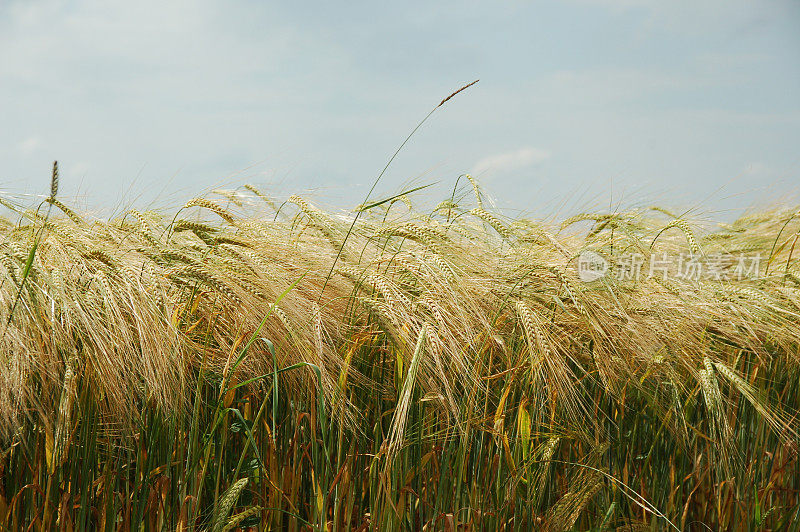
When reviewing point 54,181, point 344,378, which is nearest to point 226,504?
point 344,378

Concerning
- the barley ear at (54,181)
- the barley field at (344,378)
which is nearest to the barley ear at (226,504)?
the barley field at (344,378)

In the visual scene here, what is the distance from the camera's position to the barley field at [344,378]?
1.09 metres

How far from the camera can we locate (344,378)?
1.21m

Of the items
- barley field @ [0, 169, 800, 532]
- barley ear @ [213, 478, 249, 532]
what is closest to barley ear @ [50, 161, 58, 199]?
barley field @ [0, 169, 800, 532]

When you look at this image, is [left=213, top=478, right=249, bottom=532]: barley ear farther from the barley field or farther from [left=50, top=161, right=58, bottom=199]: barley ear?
[left=50, top=161, right=58, bottom=199]: barley ear

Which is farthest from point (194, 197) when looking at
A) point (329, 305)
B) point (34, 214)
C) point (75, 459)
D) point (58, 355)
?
point (75, 459)

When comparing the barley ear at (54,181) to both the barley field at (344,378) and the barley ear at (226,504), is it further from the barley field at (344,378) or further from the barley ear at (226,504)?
the barley ear at (226,504)

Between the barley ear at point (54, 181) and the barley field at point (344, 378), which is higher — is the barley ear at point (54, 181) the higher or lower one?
the higher one

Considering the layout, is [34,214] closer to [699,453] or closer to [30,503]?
[30,503]

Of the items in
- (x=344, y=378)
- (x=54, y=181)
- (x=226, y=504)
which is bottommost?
(x=226, y=504)

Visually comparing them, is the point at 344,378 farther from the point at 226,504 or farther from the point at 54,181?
the point at 54,181

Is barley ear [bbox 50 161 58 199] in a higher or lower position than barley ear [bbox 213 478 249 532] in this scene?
higher

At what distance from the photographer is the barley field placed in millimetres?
1095

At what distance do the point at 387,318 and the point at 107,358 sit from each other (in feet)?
1.56
